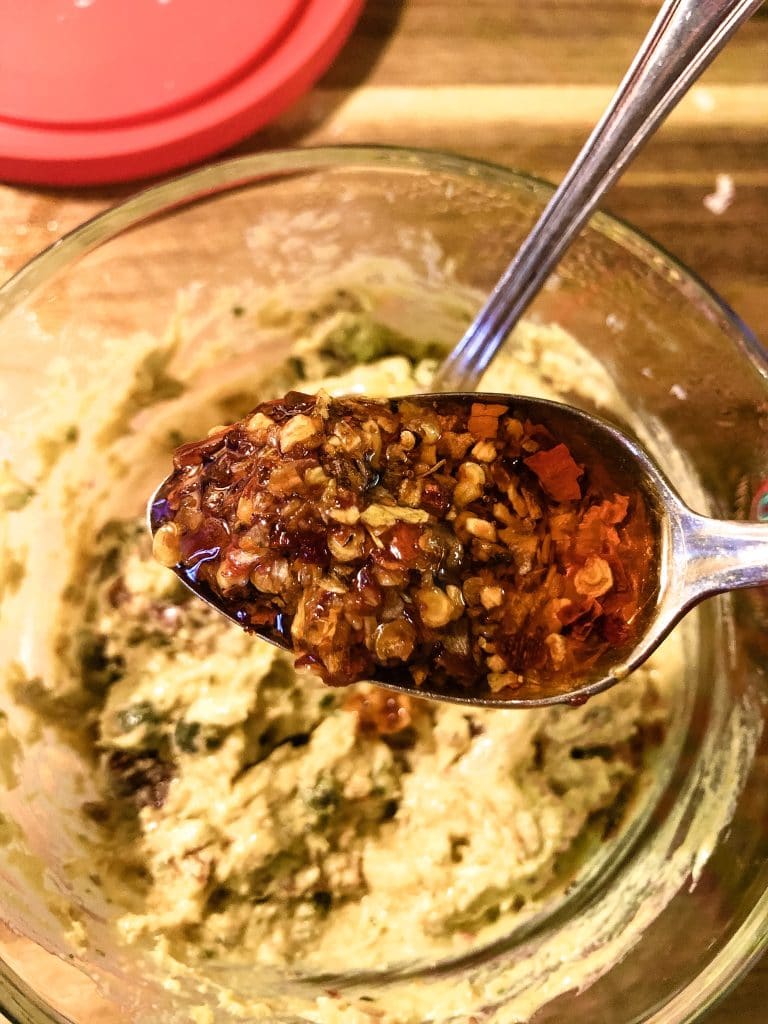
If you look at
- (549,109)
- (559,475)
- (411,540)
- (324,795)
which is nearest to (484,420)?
(559,475)

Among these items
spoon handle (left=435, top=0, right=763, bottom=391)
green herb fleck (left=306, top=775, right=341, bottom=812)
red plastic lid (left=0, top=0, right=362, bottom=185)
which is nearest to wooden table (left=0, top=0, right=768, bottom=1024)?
red plastic lid (left=0, top=0, right=362, bottom=185)

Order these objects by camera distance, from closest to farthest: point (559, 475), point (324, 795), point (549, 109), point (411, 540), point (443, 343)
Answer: point (411, 540) < point (559, 475) < point (324, 795) < point (443, 343) < point (549, 109)

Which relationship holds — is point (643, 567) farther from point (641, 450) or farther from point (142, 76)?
point (142, 76)

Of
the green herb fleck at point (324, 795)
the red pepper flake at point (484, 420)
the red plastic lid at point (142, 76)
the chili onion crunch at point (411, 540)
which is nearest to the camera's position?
the chili onion crunch at point (411, 540)

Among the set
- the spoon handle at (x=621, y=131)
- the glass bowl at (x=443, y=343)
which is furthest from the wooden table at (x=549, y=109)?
the spoon handle at (x=621, y=131)

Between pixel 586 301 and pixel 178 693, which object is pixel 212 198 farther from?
Answer: pixel 178 693

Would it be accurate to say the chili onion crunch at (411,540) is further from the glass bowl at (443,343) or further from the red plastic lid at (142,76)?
the red plastic lid at (142,76)
